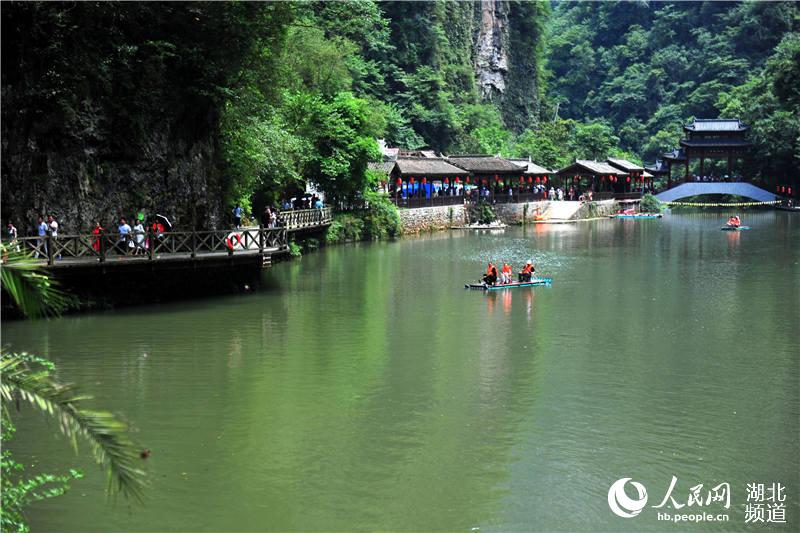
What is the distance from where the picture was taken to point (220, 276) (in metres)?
29.4

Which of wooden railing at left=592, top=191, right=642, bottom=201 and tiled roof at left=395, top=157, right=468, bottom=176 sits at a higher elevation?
tiled roof at left=395, top=157, right=468, bottom=176

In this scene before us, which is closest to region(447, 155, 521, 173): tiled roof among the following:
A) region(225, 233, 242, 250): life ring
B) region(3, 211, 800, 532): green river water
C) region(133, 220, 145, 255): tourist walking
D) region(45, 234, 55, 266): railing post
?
region(3, 211, 800, 532): green river water

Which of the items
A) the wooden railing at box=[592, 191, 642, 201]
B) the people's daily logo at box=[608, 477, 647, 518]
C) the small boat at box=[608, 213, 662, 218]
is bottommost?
the people's daily logo at box=[608, 477, 647, 518]

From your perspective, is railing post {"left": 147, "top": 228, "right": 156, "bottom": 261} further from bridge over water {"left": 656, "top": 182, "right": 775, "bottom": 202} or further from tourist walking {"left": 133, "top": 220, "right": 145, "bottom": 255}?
bridge over water {"left": 656, "top": 182, "right": 775, "bottom": 202}

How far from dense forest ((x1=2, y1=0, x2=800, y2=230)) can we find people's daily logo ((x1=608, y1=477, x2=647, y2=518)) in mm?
17864

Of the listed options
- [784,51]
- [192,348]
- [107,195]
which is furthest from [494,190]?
[192,348]

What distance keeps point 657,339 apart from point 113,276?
14.6 meters

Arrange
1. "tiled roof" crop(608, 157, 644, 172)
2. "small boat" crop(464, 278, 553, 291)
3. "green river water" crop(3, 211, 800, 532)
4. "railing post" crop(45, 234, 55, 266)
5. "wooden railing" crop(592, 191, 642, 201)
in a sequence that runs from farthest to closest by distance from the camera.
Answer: "tiled roof" crop(608, 157, 644, 172) < "wooden railing" crop(592, 191, 642, 201) < "small boat" crop(464, 278, 553, 291) < "railing post" crop(45, 234, 55, 266) < "green river water" crop(3, 211, 800, 532)

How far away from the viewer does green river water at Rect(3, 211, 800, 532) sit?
41.7 feet

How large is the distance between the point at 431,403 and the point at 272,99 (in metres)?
21.1

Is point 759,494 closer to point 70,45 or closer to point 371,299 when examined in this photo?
point 371,299

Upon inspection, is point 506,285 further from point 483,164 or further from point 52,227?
point 483,164

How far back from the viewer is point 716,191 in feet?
276

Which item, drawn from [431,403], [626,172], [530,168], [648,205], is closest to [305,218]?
[431,403]
